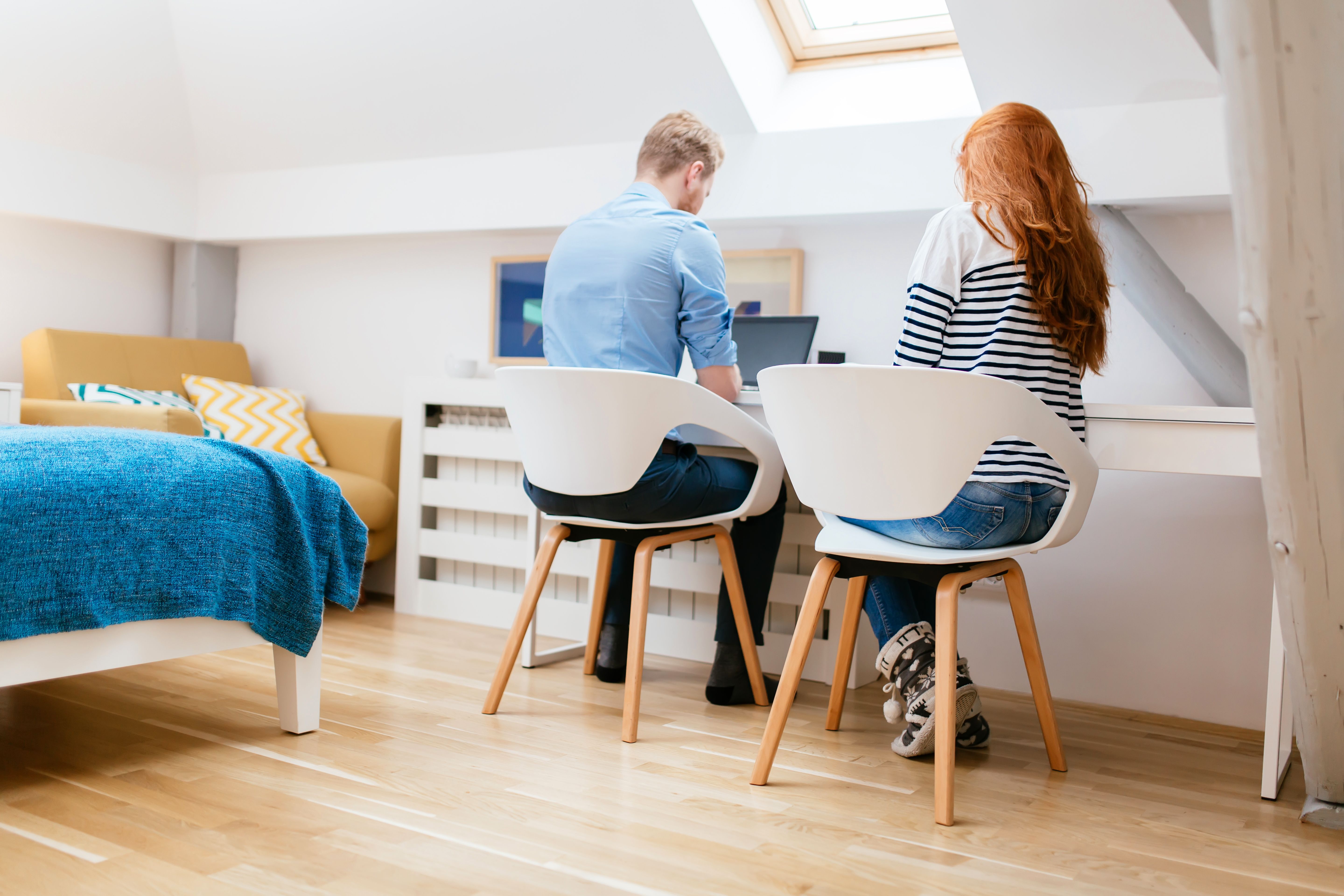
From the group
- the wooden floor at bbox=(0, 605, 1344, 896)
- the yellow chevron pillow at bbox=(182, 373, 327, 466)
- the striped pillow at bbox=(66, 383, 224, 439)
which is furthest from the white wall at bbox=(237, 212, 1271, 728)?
the striped pillow at bbox=(66, 383, 224, 439)

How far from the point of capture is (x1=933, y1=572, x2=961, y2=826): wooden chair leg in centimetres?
166

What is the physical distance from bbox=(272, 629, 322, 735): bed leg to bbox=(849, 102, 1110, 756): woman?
42.2 inches

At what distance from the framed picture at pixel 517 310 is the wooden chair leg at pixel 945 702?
215cm

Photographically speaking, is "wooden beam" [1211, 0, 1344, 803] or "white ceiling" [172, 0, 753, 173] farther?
"white ceiling" [172, 0, 753, 173]

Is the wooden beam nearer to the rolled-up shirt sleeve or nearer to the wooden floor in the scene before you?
the wooden floor

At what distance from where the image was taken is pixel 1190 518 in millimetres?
2553

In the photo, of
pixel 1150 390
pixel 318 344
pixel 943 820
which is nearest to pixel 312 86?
pixel 318 344

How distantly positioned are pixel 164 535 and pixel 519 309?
6.75 ft

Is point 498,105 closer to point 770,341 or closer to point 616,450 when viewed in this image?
point 770,341

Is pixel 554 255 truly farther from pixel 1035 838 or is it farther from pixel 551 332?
pixel 1035 838

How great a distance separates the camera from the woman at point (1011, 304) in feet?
5.92

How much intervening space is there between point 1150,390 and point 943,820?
142cm

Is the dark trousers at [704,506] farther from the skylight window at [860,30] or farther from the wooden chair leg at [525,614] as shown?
the skylight window at [860,30]

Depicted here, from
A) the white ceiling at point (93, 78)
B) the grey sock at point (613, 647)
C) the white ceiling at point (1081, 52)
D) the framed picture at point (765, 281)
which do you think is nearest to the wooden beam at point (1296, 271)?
the white ceiling at point (1081, 52)
